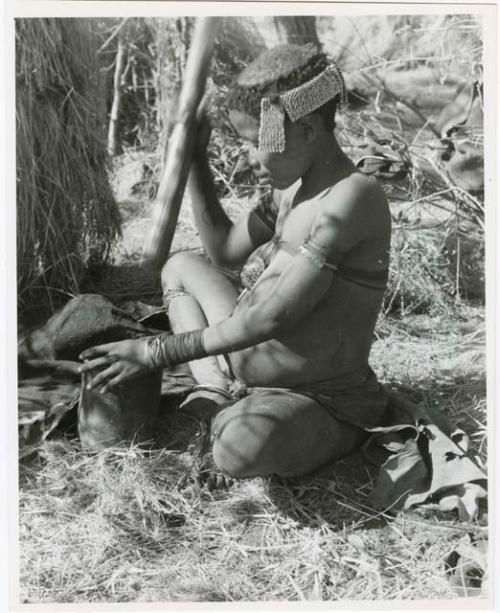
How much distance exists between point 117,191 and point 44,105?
150cm

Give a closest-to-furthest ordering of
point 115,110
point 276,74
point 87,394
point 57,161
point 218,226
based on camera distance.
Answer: point 276,74, point 87,394, point 218,226, point 57,161, point 115,110

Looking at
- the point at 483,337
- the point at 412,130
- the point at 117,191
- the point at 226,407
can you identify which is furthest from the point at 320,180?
the point at 117,191

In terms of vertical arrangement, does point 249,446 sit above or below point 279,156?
below

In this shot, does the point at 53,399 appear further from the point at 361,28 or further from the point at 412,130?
the point at 361,28

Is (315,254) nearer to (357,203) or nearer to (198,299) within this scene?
(357,203)

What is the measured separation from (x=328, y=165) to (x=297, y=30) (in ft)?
7.67

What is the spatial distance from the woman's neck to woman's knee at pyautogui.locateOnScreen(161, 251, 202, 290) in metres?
0.77

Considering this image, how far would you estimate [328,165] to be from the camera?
271 cm

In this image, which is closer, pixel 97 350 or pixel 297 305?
pixel 297 305

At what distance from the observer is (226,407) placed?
2.90 metres

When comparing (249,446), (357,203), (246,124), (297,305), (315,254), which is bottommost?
(249,446)

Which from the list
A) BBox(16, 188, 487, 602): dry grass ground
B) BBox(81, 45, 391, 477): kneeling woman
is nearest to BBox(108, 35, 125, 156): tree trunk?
BBox(81, 45, 391, 477): kneeling woman

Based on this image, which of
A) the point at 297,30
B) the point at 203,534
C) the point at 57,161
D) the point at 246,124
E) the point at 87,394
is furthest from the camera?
the point at 297,30

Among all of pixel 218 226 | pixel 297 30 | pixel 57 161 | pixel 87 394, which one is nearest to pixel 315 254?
pixel 218 226
